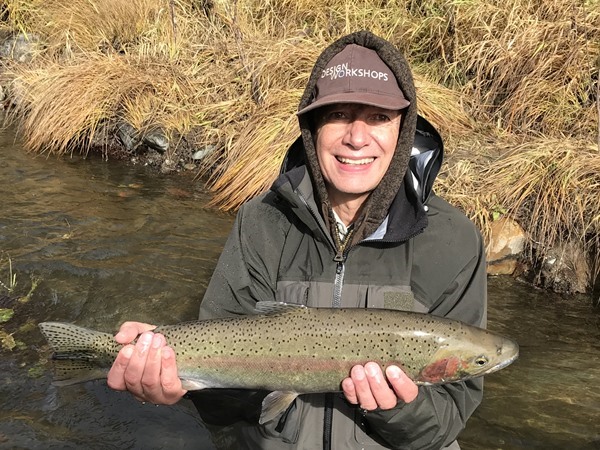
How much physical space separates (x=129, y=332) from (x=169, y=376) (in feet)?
0.91

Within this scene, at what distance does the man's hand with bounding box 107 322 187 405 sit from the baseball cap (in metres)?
1.26

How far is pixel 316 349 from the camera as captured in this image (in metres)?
2.58

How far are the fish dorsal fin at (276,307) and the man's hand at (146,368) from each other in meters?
0.44

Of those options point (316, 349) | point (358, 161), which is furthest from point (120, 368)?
point (358, 161)

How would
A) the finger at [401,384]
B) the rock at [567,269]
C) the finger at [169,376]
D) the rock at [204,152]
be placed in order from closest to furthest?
the finger at [401,384]
the finger at [169,376]
the rock at [567,269]
the rock at [204,152]

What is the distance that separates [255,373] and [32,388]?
92.1 inches

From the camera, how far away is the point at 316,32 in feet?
34.6


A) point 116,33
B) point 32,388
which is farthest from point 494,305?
point 116,33

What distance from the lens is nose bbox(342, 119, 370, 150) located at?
2674mm

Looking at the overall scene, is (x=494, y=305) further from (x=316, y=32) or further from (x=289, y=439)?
(x=316, y=32)

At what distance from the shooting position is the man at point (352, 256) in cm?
257

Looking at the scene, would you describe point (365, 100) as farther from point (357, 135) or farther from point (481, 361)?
point (481, 361)

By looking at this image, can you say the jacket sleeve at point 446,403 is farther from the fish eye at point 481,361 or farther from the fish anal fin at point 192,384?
the fish anal fin at point 192,384

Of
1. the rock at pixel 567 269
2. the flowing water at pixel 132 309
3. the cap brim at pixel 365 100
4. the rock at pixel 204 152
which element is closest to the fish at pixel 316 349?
the cap brim at pixel 365 100
